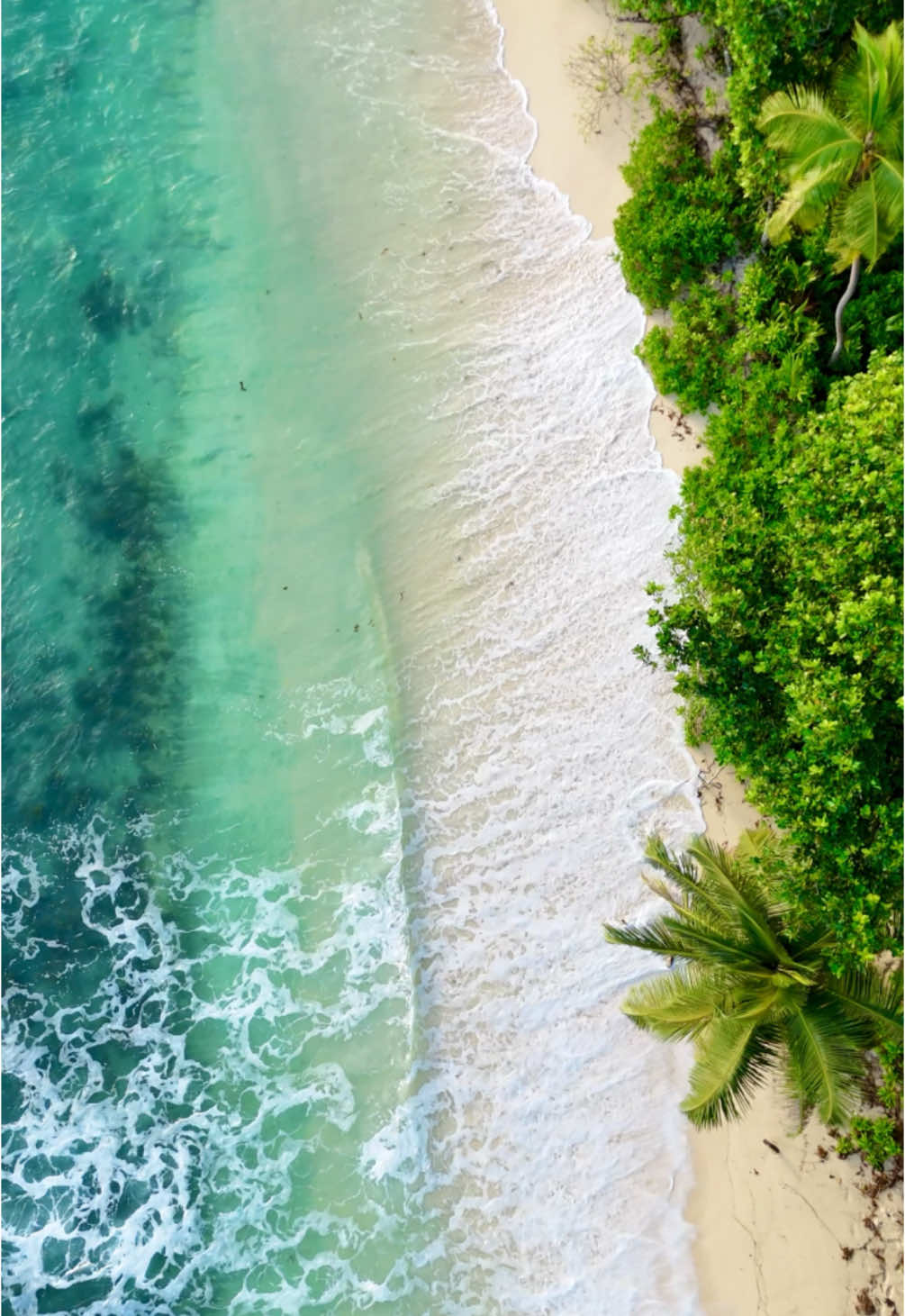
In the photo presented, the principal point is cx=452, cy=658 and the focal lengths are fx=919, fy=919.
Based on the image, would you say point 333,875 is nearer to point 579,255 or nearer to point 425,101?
point 579,255

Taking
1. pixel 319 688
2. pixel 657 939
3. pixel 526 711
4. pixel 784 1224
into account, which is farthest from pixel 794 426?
pixel 784 1224

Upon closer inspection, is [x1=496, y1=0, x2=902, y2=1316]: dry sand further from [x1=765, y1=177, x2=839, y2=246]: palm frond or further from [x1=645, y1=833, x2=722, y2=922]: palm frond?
[x1=765, y1=177, x2=839, y2=246]: palm frond

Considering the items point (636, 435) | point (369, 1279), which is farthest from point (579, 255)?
point (369, 1279)

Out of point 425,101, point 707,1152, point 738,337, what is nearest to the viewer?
point 707,1152

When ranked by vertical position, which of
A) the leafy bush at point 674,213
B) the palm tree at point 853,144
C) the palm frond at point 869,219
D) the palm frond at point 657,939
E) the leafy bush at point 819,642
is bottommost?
the palm frond at point 657,939

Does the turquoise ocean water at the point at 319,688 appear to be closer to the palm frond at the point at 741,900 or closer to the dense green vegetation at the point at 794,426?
the dense green vegetation at the point at 794,426

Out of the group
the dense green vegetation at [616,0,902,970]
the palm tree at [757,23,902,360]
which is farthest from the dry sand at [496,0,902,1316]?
the palm tree at [757,23,902,360]

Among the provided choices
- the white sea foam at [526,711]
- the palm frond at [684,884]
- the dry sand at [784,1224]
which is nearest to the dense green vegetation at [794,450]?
the palm frond at [684,884]
